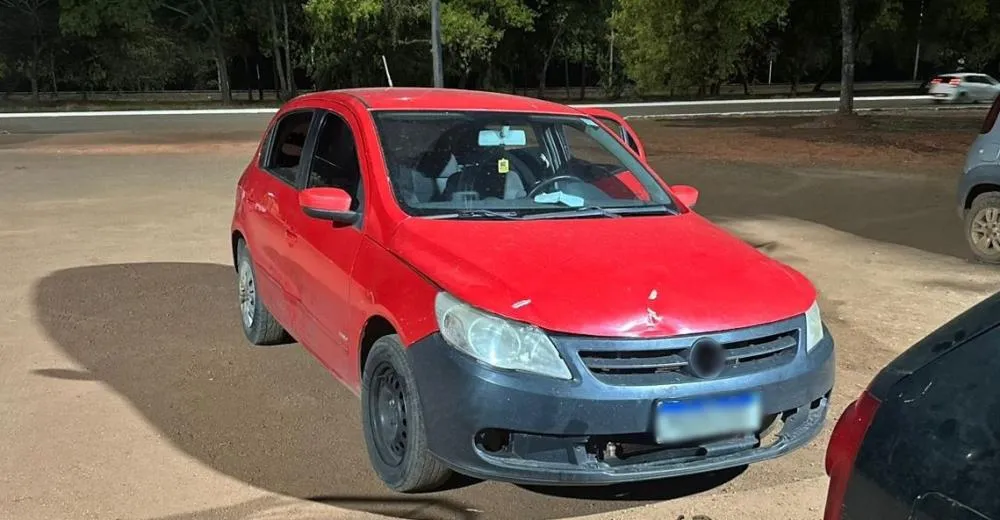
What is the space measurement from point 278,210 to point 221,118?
26531mm

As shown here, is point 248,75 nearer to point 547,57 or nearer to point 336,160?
point 547,57

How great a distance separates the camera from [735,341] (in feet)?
9.95

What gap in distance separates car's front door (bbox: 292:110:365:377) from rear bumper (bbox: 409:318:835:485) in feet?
2.55

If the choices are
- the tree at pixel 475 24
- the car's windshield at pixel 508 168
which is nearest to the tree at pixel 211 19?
the tree at pixel 475 24

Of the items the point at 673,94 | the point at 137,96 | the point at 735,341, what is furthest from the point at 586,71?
the point at 735,341

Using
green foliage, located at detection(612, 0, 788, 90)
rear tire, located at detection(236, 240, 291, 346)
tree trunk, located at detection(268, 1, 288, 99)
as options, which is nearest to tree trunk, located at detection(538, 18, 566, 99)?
green foliage, located at detection(612, 0, 788, 90)

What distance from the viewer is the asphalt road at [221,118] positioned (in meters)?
24.3

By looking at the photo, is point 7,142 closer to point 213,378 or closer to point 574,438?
point 213,378

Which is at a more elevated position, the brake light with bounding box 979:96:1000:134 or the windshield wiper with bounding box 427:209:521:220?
the brake light with bounding box 979:96:1000:134

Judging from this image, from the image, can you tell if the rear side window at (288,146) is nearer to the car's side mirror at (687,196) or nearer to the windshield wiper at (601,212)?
the windshield wiper at (601,212)

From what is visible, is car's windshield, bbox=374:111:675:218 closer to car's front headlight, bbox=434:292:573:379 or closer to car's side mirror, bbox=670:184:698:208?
car's side mirror, bbox=670:184:698:208

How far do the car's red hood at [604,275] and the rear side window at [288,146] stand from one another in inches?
57.6

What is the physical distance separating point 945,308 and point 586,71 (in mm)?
45413

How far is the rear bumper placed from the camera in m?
2.88
